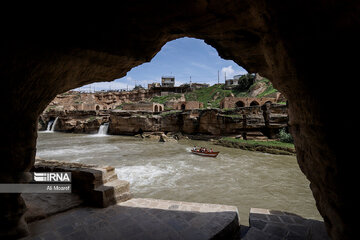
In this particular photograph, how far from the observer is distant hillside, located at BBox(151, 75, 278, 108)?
42406mm

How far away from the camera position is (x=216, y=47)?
3.86 metres

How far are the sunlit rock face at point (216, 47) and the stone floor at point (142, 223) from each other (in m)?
0.77

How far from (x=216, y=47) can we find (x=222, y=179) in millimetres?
8823

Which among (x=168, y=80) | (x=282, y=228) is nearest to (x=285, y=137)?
(x=282, y=228)

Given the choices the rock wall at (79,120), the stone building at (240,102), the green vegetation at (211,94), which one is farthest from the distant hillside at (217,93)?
the rock wall at (79,120)

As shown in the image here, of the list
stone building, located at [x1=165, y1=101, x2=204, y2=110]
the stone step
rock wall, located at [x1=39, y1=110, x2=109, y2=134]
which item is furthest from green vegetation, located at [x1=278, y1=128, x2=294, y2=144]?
rock wall, located at [x1=39, y1=110, x2=109, y2=134]

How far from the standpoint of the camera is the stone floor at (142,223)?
12.5 ft

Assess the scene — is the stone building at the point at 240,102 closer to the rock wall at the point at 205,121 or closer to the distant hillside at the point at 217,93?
the distant hillside at the point at 217,93

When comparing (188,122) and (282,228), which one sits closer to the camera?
(282,228)

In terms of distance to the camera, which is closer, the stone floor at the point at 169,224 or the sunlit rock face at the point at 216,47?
the sunlit rock face at the point at 216,47

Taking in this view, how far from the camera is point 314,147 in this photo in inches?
90.4

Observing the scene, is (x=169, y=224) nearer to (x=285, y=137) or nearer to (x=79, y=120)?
(x=285, y=137)

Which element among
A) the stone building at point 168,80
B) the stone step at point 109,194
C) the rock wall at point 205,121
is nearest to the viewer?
the stone step at point 109,194

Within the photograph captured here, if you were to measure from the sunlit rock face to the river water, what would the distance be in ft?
17.0
